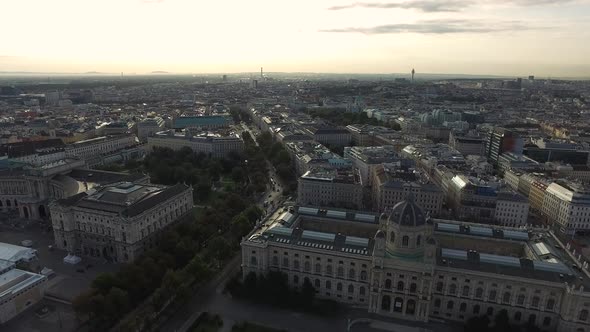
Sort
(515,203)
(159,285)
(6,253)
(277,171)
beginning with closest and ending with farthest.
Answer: (159,285) < (6,253) < (515,203) < (277,171)

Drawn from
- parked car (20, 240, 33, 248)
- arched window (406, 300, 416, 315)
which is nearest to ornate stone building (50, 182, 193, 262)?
parked car (20, 240, 33, 248)

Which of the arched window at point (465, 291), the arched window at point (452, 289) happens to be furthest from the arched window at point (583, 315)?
the arched window at point (452, 289)

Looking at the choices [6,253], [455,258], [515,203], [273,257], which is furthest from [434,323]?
[6,253]

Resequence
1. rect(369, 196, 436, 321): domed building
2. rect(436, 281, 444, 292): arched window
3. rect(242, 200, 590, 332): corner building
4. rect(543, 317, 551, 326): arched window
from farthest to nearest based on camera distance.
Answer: rect(436, 281, 444, 292): arched window → rect(369, 196, 436, 321): domed building → rect(543, 317, 551, 326): arched window → rect(242, 200, 590, 332): corner building

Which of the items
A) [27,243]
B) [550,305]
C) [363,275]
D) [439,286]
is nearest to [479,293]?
[439,286]

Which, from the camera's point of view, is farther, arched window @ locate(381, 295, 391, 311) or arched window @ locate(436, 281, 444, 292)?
arched window @ locate(381, 295, 391, 311)

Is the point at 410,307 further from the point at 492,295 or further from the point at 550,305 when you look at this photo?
the point at 550,305

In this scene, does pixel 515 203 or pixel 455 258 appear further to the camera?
pixel 515 203

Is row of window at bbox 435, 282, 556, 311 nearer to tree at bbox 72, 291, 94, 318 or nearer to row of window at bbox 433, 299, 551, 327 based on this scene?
row of window at bbox 433, 299, 551, 327

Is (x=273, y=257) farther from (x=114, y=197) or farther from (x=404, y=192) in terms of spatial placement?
(x=404, y=192)
